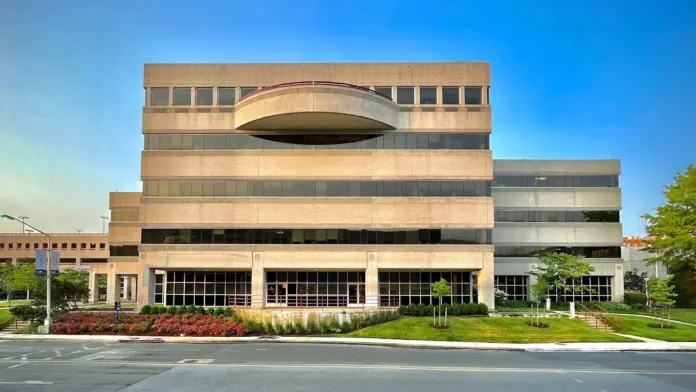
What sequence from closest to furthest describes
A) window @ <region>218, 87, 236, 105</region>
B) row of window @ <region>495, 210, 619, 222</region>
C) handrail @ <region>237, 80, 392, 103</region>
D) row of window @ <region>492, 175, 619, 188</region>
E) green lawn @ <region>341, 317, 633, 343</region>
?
green lawn @ <region>341, 317, 633, 343</region>
handrail @ <region>237, 80, 392, 103</region>
window @ <region>218, 87, 236, 105</region>
row of window @ <region>495, 210, 619, 222</region>
row of window @ <region>492, 175, 619, 188</region>

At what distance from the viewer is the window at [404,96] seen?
1881 inches

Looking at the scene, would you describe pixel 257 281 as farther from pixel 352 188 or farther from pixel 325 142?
pixel 325 142

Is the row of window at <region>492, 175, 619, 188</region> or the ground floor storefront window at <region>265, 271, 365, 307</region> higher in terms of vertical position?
the row of window at <region>492, 175, 619, 188</region>

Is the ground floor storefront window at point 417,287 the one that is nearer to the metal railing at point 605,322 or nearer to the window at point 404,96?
the metal railing at point 605,322

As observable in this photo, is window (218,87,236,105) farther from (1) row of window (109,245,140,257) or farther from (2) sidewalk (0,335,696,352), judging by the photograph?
(1) row of window (109,245,140,257)

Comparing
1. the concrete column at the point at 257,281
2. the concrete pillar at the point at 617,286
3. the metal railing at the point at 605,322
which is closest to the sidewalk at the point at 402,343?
the metal railing at the point at 605,322

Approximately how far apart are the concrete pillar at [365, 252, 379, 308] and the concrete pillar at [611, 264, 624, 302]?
1063 inches

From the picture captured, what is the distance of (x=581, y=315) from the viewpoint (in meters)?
41.4

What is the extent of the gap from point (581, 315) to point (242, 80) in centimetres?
3499

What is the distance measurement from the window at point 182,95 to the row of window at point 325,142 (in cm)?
316

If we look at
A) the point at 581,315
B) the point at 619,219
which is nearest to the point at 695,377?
the point at 581,315

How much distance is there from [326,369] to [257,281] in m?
25.2

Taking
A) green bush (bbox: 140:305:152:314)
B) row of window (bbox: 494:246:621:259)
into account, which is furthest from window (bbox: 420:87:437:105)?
green bush (bbox: 140:305:152:314)

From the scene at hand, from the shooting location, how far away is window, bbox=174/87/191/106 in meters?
48.7
